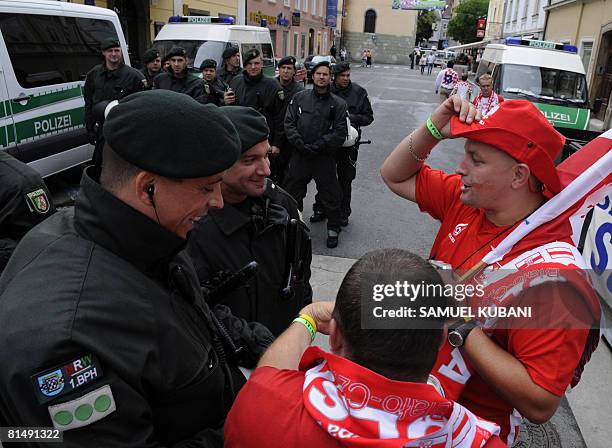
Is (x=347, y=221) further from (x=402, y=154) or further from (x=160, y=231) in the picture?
(x=160, y=231)

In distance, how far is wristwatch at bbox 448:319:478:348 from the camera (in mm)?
1421

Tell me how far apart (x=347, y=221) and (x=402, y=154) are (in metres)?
3.99

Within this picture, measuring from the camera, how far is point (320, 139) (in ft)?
17.4

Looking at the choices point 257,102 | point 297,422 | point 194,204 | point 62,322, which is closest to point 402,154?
point 194,204

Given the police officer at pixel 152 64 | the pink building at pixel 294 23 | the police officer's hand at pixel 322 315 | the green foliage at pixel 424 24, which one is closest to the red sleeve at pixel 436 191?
the police officer's hand at pixel 322 315

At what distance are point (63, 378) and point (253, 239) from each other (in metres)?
1.25

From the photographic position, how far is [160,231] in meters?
1.23

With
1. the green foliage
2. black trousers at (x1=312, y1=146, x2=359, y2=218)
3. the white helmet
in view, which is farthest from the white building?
the green foliage

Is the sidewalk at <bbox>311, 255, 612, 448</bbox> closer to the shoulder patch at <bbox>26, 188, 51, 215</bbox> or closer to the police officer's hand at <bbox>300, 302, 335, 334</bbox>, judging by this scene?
the police officer's hand at <bbox>300, 302, 335, 334</bbox>

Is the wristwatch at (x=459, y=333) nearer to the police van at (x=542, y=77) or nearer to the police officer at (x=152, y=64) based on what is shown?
the police officer at (x=152, y=64)

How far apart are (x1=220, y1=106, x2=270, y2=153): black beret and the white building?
24.9 metres

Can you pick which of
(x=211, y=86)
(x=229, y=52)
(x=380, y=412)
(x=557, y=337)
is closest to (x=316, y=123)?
(x=211, y=86)

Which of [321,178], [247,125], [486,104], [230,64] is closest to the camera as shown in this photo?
[486,104]

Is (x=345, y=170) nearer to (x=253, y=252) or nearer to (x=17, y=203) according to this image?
(x=253, y=252)
